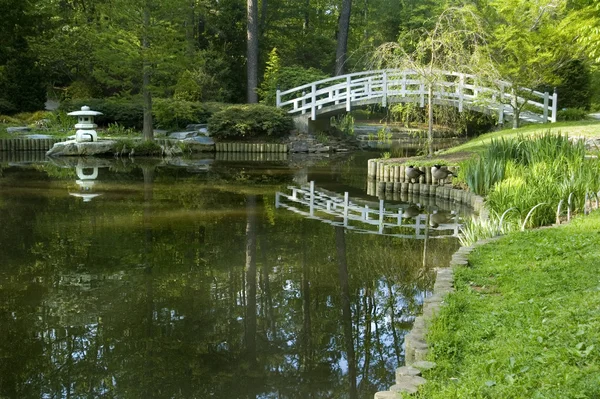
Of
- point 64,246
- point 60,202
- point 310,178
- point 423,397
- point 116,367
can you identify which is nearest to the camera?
point 423,397

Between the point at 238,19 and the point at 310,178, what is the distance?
58.8 ft

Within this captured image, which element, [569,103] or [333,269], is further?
[569,103]

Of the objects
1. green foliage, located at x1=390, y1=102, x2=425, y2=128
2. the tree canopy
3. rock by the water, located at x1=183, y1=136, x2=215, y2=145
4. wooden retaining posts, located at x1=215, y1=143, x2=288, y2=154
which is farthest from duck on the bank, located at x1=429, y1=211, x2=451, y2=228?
rock by the water, located at x1=183, y1=136, x2=215, y2=145

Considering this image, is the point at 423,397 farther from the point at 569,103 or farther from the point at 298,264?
the point at 569,103

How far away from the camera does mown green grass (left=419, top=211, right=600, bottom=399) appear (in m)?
3.35

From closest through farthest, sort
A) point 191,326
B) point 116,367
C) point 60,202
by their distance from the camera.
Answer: point 116,367 → point 191,326 → point 60,202

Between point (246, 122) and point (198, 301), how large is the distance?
19.0 metres

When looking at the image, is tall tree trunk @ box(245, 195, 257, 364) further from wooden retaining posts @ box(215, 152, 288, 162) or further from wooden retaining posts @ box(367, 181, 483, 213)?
wooden retaining posts @ box(215, 152, 288, 162)

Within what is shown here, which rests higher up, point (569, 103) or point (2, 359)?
point (569, 103)

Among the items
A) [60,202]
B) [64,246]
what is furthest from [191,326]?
[60,202]

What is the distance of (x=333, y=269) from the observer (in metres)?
7.43

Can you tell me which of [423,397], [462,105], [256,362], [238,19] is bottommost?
[256,362]

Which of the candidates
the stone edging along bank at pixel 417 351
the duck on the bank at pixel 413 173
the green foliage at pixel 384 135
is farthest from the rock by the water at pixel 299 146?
the stone edging along bank at pixel 417 351

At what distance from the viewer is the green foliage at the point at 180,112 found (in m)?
24.3
